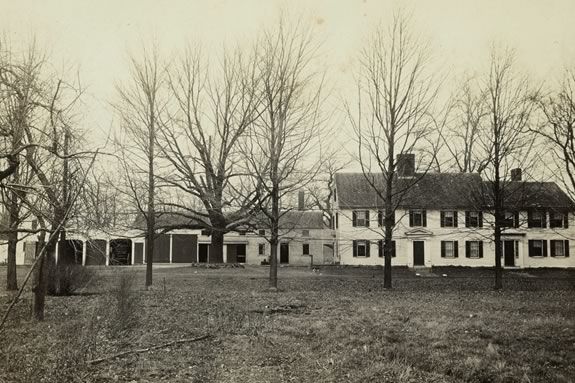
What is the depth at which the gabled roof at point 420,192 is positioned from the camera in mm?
41312

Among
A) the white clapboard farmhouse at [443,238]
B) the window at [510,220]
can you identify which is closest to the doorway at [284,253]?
the white clapboard farmhouse at [443,238]

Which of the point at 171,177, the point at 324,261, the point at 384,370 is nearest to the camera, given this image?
the point at 384,370

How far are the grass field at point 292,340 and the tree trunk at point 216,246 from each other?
15.9 meters

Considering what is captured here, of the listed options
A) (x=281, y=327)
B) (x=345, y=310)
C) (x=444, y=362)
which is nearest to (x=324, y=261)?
(x=345, y=310)

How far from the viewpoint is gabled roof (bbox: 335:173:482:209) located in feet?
136

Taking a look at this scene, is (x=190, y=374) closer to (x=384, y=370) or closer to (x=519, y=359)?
(x=384, y=370)

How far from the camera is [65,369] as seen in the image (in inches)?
272

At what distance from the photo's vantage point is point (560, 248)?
4075cm

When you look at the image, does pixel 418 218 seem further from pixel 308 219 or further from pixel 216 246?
pixel 216 246

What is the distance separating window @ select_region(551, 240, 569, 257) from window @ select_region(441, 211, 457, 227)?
7961 millimetres

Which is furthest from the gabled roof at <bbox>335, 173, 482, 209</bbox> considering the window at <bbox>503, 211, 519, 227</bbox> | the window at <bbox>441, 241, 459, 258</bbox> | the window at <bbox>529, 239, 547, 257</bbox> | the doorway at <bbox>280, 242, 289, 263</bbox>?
the doorway at <bbox>280, 242, 289, 263</bbox>

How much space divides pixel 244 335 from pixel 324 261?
39.1m

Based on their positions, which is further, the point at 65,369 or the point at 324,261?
the point at 324,261

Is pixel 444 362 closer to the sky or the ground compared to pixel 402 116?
closer to the ground
